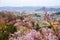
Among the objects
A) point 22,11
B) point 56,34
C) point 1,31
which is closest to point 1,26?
point 1,31

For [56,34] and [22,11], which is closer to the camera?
[56,34]

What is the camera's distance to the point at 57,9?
1503 mm

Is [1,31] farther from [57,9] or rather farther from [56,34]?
[57,9]

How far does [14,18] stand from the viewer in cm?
142
